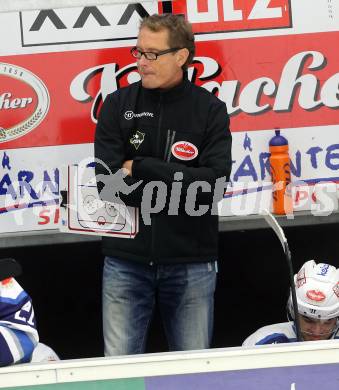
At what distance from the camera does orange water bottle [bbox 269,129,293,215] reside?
4.56 metres

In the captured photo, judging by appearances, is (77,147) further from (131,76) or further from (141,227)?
(141,227)

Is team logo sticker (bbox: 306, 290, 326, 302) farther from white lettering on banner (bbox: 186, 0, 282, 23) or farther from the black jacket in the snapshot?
white lettering on banner (bbox: 186, 0, 282, 23)

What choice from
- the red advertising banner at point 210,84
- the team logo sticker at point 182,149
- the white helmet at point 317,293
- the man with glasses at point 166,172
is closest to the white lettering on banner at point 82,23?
the red advertising banner at point 210,84

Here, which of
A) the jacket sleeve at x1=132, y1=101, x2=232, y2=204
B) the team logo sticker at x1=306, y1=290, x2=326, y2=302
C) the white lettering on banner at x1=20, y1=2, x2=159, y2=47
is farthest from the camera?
the white lettering on banner at x1=20, y1=2, x2=159, y2=47

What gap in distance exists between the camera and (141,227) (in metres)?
3.97

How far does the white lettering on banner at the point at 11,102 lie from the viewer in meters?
4.53

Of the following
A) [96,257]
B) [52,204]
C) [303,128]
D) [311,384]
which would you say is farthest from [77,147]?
[311,384]

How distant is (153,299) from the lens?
4082 mm

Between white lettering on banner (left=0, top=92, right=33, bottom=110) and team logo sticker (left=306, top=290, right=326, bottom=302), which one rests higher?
white lettering on banner (left=0, top=92, right=33, bottom=110)

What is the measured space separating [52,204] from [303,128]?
1192 millimetres

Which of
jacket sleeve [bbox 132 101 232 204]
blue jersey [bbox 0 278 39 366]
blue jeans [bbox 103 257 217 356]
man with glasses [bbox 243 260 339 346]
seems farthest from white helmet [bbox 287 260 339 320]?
blue jersey [bbox 0 278 39 366]

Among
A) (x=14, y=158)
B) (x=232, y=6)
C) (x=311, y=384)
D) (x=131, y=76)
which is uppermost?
(x=232, y=6)

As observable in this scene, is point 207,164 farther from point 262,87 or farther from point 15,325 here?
point 15,325

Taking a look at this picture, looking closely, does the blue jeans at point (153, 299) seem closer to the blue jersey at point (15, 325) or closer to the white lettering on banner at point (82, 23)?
the blue jersey at point (15, 325)
